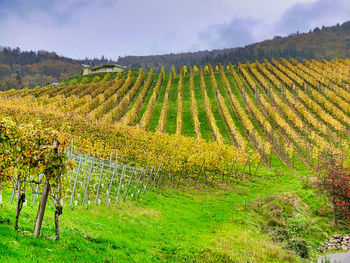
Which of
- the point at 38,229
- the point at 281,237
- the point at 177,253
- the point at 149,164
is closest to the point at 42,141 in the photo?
the point at 38,229

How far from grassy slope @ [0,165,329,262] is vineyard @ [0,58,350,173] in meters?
10.0

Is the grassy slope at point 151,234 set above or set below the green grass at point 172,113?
below

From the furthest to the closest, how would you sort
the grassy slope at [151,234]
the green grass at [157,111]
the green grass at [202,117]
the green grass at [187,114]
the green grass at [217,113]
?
the green grass at [157,111] < the green grass at [187,114] < the green grass at [217,113] < the green grass at [202,117] < the grassy slope at [151,234]

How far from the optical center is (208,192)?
32125 millimetres

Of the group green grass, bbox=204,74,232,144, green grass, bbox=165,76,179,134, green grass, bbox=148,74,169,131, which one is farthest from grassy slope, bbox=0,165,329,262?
green grass, bbox=148,74,169,131

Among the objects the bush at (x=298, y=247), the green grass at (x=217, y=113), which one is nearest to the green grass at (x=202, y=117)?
the green grass at (x=217, y=113)

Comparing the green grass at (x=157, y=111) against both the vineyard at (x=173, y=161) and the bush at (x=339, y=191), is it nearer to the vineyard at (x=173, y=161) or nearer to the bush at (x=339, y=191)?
the vineyard at (x=173, y=161)

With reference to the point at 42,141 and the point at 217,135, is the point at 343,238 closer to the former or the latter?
the point at 42,141

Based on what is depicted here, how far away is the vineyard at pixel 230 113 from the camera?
41531 mm

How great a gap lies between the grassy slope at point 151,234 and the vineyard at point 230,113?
32.8ft

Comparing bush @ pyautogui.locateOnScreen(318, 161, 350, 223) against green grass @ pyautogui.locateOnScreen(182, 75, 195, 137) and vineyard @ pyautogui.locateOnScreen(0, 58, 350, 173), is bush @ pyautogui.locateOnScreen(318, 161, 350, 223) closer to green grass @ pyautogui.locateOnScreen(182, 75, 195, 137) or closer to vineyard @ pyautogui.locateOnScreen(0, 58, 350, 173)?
vineyard @ pyautogui.locateOnScreen(0, 58, 350, 173)

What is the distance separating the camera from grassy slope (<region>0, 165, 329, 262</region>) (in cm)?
882

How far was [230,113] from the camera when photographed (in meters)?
A: 77.2

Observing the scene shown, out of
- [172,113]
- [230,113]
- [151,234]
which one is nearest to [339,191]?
[151,234]
